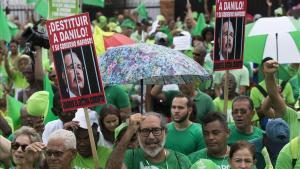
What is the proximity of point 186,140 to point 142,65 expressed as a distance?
3.58 feet

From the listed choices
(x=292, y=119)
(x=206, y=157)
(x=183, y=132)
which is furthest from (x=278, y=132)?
(x=183, y=132)

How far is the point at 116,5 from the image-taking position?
26828 mm

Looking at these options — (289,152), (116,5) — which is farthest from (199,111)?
(116,5)

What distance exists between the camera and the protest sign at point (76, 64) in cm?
732

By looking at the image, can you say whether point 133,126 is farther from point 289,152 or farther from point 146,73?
point 289,152

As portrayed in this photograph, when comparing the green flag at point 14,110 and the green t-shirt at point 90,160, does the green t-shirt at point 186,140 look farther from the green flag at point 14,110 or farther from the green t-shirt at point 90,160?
the green flag at point 14,110

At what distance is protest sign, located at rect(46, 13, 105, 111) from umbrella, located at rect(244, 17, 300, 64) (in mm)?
3566

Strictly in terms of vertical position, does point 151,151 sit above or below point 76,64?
below

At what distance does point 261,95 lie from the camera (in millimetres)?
10539

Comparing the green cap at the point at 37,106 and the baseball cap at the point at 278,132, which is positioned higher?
the green cap at the point at 37,106

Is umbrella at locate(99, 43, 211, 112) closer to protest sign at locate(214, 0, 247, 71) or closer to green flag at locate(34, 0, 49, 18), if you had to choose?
protest sign at locate(214, 0, 247, 71)

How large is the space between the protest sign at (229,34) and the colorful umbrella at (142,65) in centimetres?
82

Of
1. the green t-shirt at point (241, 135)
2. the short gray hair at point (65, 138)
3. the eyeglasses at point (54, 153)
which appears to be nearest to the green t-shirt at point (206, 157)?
the green t-shirt at point (241, 135)

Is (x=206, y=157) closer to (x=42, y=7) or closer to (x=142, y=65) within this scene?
(x=142, y=65)
